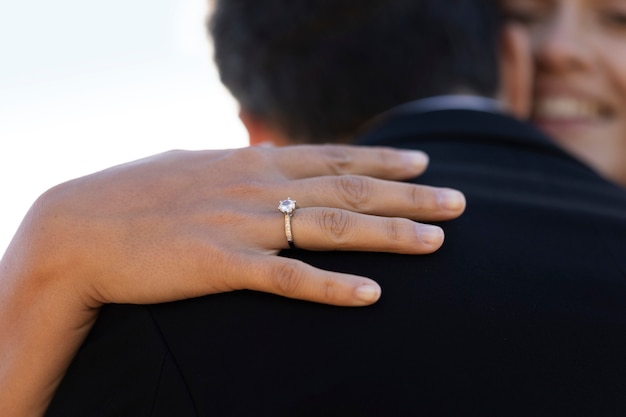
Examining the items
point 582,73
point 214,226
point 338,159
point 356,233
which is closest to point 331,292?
point 356,233

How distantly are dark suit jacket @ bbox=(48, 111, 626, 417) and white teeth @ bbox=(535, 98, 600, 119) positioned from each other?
1925 millimetres

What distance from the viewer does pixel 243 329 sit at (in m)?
1.20

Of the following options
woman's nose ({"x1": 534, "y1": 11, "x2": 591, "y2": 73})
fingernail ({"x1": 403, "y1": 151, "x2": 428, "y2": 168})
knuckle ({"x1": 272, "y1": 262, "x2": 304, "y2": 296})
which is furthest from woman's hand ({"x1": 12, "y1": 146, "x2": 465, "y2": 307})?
woman's nose ({"x1": 534, "y1": 11, "x2": 591, "y2": 73})

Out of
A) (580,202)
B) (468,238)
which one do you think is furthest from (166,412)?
(580,202)

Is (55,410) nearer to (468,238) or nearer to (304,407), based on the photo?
(304,407)

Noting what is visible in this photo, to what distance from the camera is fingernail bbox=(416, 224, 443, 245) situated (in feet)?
4.28

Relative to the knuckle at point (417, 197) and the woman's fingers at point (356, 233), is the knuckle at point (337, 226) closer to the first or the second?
the woman's fingers at point (356, 233)

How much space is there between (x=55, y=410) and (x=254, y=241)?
449mm

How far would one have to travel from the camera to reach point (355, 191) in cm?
144

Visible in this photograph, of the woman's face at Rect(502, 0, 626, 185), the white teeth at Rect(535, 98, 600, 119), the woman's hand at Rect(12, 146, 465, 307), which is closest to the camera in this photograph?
the woman's hand at Rect(12, 146, 465, 307)

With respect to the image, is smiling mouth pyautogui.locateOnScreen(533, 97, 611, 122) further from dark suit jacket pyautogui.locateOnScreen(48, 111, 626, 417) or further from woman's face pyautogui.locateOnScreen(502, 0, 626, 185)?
dark suit jacket pyautogui.locateOnScreen(48, 111, 626, 417)

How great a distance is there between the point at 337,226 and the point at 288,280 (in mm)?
143

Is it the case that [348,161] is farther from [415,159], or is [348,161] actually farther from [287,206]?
[287,206]

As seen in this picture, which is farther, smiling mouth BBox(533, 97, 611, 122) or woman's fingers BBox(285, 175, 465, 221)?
smiling mouth BBox(533, 97, 611, 122)
